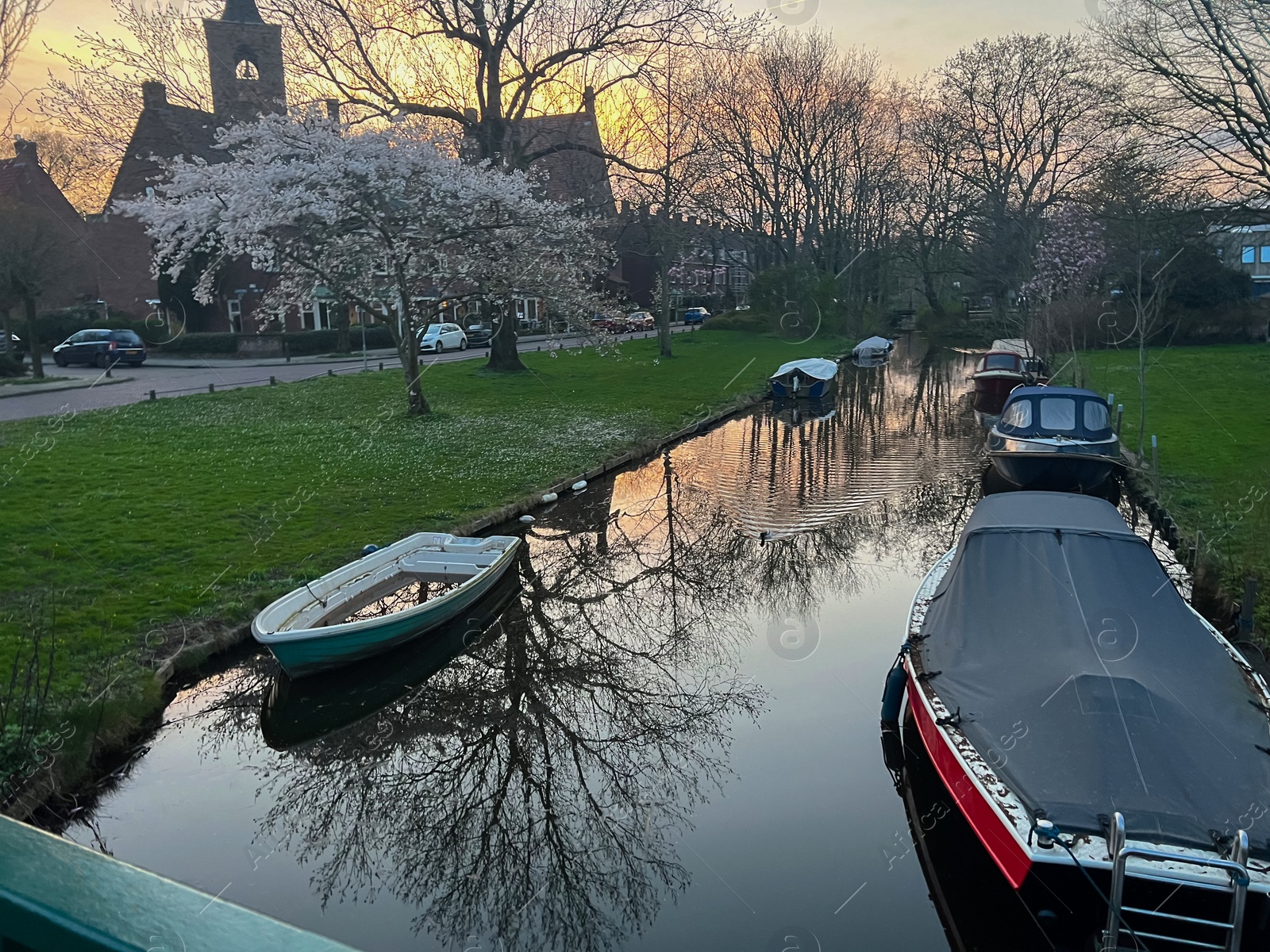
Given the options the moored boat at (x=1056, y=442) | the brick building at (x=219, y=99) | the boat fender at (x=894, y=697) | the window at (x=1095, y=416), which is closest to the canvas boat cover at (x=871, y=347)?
the moored boat at (x=1056, y=442)

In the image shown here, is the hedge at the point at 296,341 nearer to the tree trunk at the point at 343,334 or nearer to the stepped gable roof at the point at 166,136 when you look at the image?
the tree trunk at the point at 343,334

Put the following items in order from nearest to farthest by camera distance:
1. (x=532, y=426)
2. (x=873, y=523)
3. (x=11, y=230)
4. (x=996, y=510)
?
1. (x=996, y=510)
2. (x=873, y=523)
3. (x=532, y=426)
4. (x=11, y=230)

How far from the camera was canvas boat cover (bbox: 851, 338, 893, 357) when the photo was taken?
51125 millimetres

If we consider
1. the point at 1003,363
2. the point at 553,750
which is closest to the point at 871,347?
the point at 1003,363

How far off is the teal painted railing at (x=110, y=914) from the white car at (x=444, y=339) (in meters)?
48.7

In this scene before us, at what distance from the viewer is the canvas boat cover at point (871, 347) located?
51.1 meters

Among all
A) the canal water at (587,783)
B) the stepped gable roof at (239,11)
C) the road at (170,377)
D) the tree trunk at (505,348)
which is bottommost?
the canal water at (587,783)

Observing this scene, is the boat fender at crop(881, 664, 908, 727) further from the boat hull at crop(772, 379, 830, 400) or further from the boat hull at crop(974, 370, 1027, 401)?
the boat hull at crop(974, 370, 1027, 401)

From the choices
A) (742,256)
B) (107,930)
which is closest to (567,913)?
(107,930)

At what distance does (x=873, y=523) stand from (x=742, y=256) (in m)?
77.0

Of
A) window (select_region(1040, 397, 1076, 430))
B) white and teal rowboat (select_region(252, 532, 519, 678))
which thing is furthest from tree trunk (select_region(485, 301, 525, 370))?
white and teal rowboat (select_region(252, 532, 519, 678))

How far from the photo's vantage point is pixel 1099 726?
7172 millimetres

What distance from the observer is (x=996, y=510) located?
36.4 ft

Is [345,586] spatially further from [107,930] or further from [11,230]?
[11,230]
